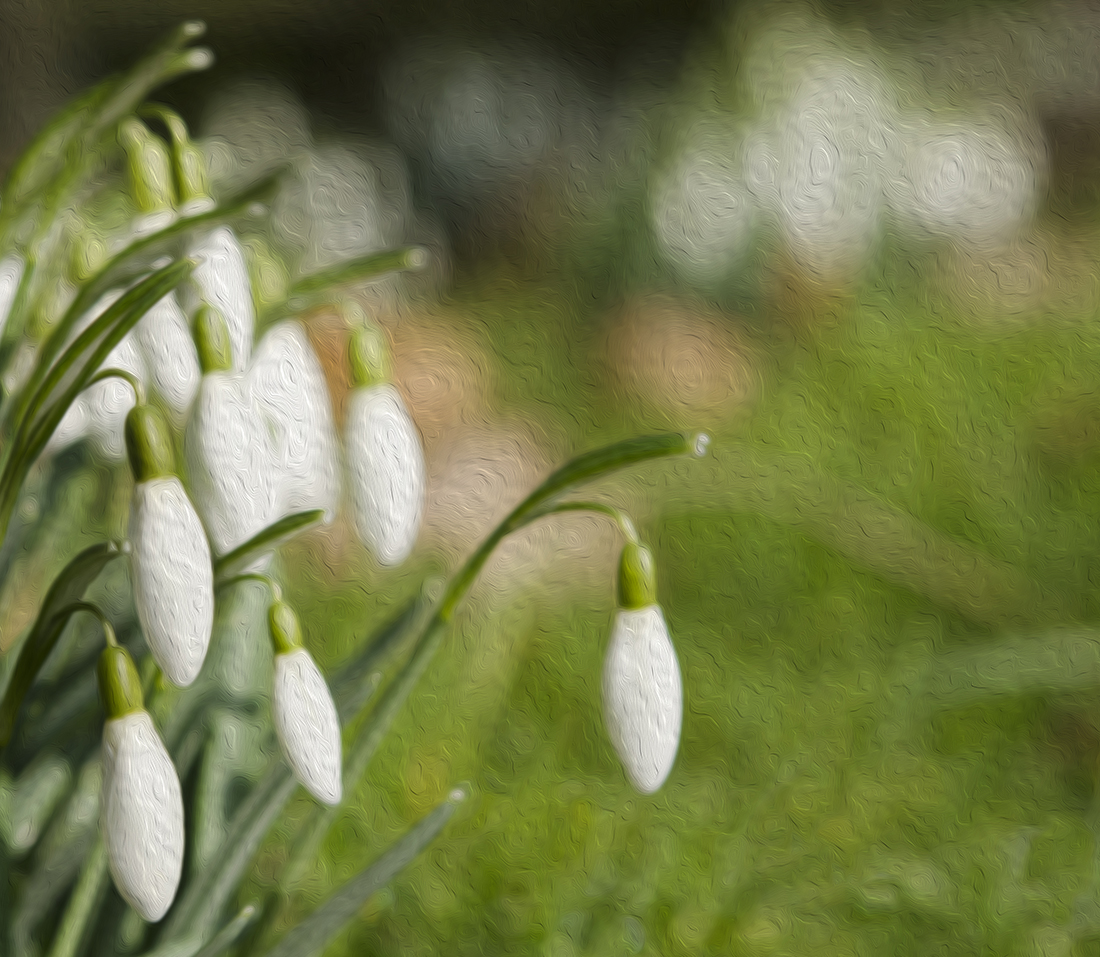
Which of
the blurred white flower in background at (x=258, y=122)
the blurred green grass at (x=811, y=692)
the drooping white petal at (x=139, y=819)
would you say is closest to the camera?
the drooping white petal at (x=139, y=819)

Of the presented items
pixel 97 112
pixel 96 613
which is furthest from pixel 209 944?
pixel 97 112

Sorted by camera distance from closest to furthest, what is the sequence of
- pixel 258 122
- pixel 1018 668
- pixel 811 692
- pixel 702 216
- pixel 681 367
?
pixel 1018 668, pixel 811 692, pixel 681 367, pixel 702 216, pixel 258 122

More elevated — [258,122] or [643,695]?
[643,695]

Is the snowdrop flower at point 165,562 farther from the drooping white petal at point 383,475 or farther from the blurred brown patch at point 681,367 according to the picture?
the blurred brown patch at point 681,367

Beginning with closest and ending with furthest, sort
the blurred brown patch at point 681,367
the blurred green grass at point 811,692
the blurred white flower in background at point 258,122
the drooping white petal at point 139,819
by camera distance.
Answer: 1. the drooping white petal at point 139,819
2. the blurred green grass at point 811,692
3. the blurred brown patch at point 681,367
4. the blurred white flower in background at point 258,122

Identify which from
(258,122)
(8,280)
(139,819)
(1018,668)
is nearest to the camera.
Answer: (139,819)

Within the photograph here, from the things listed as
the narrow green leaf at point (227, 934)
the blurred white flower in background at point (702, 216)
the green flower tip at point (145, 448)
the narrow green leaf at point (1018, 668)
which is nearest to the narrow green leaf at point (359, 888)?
the narrow green leaf at point (227, 934)

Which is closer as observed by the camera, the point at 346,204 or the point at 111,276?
the point at 111,276

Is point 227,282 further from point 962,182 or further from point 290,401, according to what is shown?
point 962,182
